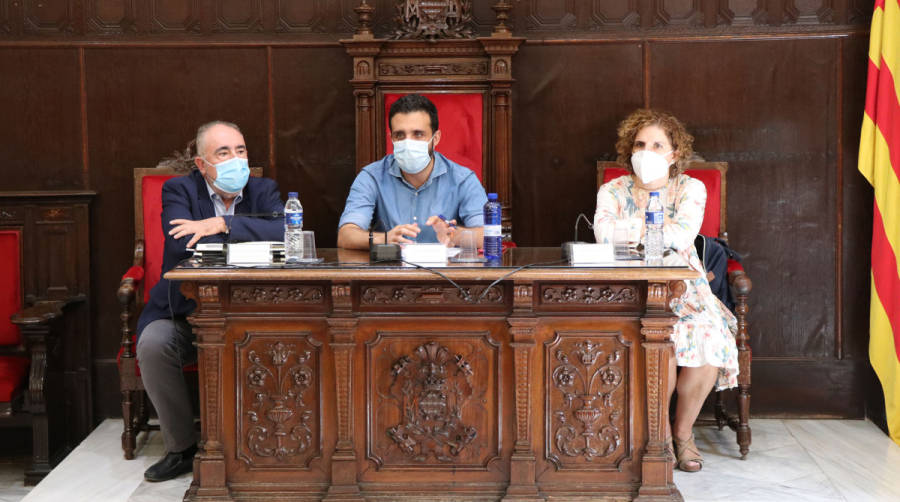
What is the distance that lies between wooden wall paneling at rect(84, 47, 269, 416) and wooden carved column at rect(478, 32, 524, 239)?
42.1 inches

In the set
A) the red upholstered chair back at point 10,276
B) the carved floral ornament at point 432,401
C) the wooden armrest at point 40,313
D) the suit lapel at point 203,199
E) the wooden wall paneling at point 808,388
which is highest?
the suit lapel at point 203,199

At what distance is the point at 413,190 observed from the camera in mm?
3617

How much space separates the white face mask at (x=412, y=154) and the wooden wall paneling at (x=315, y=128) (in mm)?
882

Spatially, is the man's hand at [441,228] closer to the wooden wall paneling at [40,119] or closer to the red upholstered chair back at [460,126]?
the red upholstered chair back at [460,126]

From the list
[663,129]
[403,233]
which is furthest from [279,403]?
[663,129]

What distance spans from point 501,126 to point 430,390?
1.55 metres

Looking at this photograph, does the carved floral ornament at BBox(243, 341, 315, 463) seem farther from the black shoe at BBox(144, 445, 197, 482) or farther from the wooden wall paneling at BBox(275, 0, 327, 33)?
the wooden wall paneling at BBox(275, 0, 327, 33)

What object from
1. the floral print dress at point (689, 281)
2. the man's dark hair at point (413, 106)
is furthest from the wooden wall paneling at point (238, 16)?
the floral print dress at point (689, 281)

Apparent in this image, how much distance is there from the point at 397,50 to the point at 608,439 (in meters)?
2.01

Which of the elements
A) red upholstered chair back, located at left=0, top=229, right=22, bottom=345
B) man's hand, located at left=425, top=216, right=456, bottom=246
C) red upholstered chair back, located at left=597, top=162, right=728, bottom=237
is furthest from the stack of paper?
red upholstered chair back, located at left=597, top=162, right=728, bottom=237

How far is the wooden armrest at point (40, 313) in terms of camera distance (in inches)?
142

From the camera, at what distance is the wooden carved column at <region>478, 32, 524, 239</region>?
4.04 meters

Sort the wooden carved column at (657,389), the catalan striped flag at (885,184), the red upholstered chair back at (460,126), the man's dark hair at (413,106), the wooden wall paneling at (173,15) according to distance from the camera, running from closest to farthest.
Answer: the wooden carved column at (657,389) < the man's dark hair at (413,106) < the catalan striped flag at (885,184) < the red upholstered chair back at (460,126) < the wooden wall paneling at (173,15)

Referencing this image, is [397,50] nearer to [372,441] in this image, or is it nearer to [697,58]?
[697,58]
